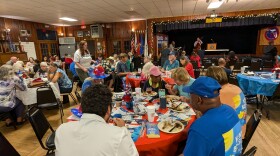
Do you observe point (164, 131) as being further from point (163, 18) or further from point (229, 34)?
point (229, 34)

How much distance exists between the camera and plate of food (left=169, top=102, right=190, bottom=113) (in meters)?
1.97

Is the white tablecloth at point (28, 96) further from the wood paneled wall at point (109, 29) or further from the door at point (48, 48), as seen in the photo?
the door at point (48, 48)

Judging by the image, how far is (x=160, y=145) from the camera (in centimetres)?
140

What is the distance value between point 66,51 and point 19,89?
8.34 meters

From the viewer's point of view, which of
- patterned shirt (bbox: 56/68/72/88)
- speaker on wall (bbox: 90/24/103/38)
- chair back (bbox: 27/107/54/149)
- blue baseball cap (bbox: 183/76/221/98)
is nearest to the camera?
blue baseball cap (bbox: 183/76/221/98)

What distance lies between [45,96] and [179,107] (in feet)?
8.74

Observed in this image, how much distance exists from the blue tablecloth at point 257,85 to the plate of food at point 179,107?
2382mm

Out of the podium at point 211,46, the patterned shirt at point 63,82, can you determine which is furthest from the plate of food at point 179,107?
the podium at point 211,46

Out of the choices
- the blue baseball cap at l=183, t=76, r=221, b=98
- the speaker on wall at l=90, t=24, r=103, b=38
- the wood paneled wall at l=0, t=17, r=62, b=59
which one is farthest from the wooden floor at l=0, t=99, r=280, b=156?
the speaker on wall at l=90, t=24, r=103, b=38

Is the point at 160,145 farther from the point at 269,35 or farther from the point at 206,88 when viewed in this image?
the point at 269,35

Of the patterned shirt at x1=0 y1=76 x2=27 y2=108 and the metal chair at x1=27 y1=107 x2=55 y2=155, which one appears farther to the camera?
the patterned shirt at x1=0 y1=76 x2=27 y2=108

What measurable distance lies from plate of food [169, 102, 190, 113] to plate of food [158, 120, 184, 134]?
12.7 inches

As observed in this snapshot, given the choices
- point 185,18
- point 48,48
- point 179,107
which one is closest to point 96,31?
point 48,48

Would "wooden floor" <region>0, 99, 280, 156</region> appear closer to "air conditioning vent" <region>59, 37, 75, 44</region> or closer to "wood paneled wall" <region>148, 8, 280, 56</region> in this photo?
"wood paneled wall" <region>148, 8, 280, 56</region>
